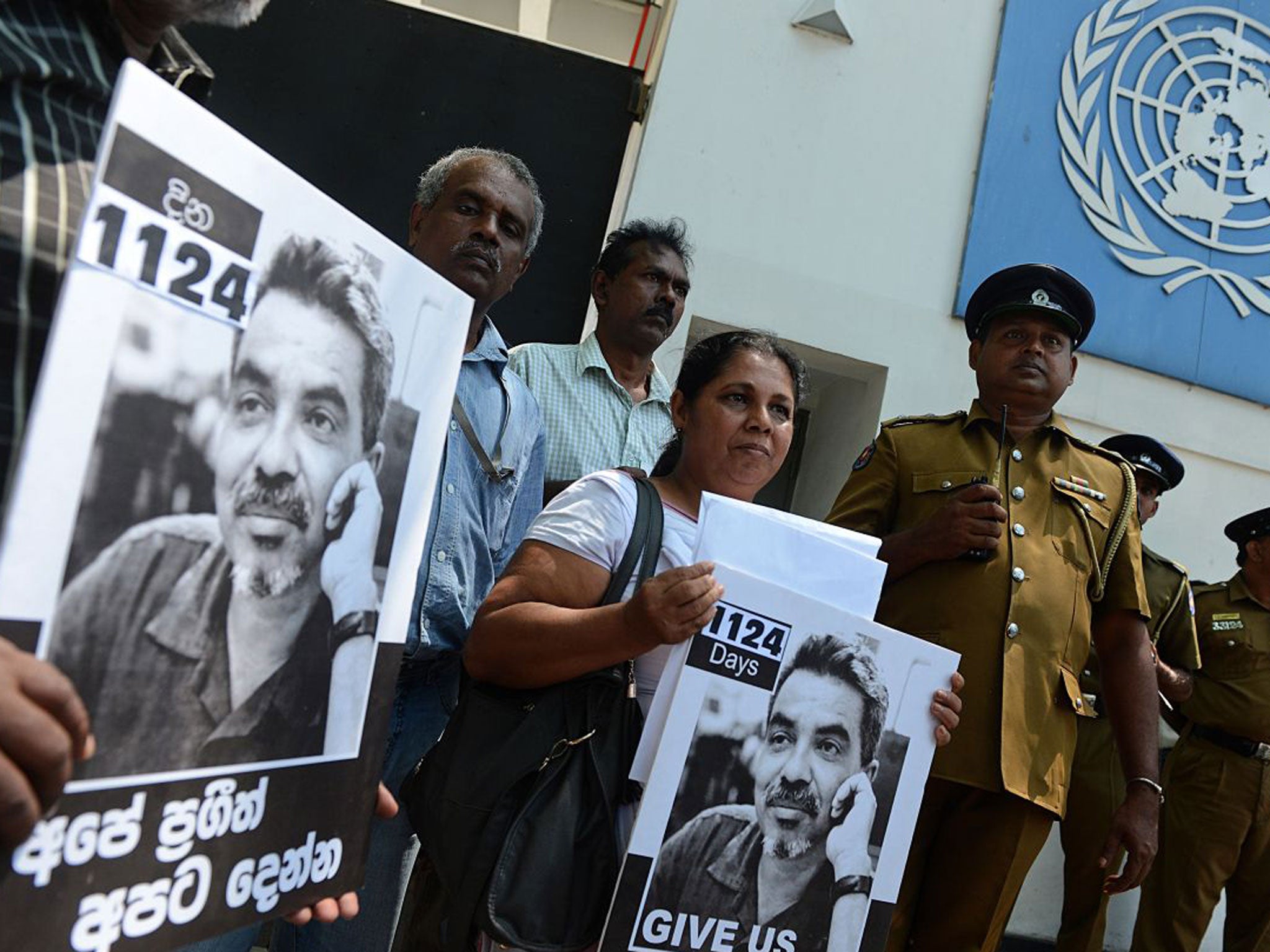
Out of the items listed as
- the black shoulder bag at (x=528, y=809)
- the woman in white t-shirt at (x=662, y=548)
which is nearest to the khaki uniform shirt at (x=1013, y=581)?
the woman in white t-shirt at (x=662, y=548)

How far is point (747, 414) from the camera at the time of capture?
193 centimetres

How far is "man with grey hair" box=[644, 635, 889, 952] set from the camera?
1486 mm

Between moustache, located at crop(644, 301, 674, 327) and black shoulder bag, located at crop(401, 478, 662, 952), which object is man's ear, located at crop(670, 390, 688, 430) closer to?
black shoulder bag, located at crop(401, 478, 662, 952)

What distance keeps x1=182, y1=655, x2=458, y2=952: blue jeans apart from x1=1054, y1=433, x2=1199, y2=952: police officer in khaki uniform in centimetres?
299

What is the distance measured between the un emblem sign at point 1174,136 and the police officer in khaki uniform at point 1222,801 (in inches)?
55.4

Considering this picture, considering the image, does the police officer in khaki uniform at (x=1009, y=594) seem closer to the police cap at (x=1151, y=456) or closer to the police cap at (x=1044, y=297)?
the police cap at (x=1044, y=297)

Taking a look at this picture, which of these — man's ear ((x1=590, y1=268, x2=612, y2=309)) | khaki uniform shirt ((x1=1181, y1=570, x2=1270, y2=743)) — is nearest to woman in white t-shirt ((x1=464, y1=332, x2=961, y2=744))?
man's ear ((x1=590, y1=268, x2=612, y2=309))

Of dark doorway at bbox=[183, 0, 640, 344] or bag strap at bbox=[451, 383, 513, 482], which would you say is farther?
dark doorway at bbox=[183, 0, 640, 344]

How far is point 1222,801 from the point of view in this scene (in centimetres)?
424

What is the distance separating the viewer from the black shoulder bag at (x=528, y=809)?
1523 millimetres

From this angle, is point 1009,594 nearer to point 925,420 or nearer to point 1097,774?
point 925,420

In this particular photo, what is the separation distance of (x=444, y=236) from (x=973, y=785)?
169 centimetres

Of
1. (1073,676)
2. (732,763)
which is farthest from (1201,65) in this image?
(732,763)

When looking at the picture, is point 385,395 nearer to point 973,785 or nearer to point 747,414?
point 747,414
